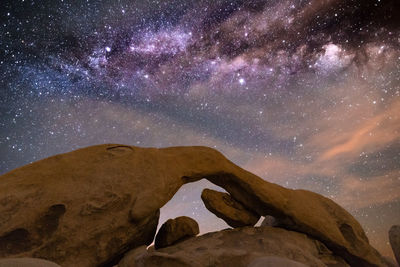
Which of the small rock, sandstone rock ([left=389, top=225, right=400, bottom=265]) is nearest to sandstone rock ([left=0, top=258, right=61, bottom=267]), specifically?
the small rock

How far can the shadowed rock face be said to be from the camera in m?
5.62

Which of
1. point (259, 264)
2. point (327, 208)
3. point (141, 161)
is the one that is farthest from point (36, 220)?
point (327, 208)

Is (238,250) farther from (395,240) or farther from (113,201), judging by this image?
(395,240)

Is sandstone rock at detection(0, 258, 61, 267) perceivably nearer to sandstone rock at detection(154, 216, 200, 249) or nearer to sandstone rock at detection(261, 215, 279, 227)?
sandstone rock at detection(154, 216, 200, 249)

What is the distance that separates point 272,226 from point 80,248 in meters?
4.92

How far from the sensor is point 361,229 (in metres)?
9.08

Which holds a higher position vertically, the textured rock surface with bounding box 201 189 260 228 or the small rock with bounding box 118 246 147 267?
the textured rock surface with bounding box 201 189 260 228

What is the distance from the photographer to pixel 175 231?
24.5 ft

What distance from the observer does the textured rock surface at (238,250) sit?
5.46 m

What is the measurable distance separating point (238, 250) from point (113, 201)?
8.74 feet

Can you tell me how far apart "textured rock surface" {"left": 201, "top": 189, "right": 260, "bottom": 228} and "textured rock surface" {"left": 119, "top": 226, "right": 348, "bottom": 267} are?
0.82 feet

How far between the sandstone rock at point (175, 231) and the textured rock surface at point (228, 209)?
0.67 m

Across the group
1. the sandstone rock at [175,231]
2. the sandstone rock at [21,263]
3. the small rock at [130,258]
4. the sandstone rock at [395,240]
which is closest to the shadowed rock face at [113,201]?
the small rock at [130,258]

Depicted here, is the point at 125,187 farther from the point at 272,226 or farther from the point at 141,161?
the point at 272,226
